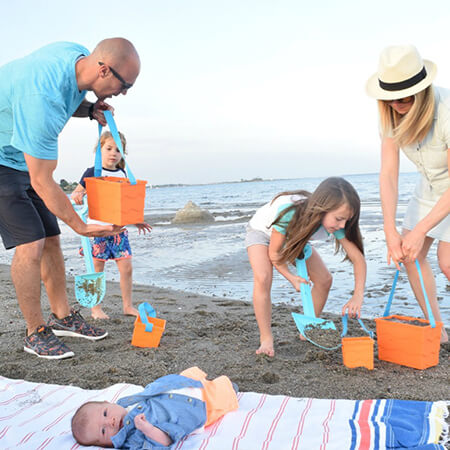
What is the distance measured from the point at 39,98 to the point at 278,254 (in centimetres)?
178

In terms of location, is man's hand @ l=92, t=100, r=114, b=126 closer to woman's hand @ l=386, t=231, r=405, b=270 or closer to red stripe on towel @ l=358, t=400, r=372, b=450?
woman's hand @ l=386, t=231, r=405, b=270

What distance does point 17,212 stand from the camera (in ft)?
10.3

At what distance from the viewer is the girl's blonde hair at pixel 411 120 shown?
9.23 ft

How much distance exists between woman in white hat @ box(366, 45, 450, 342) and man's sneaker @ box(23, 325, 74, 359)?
2284 mm

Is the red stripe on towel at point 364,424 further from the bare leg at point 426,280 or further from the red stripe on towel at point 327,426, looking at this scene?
the bare leg at point 426,280

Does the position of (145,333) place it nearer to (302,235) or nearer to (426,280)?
(302,235)

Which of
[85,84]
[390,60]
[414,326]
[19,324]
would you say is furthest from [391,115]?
[19,324]

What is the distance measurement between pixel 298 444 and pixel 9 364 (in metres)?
2.06

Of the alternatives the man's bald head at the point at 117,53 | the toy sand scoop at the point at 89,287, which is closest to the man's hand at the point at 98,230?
the toy sand scoop at the point at 89,287

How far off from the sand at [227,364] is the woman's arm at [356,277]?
35 cm

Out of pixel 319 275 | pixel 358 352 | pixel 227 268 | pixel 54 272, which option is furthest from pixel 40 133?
pixel 227 268

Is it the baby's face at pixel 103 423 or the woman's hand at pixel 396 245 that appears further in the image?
the woman's hand at pixel 396 245

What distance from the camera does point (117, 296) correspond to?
5469mm

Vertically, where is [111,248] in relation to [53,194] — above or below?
below
